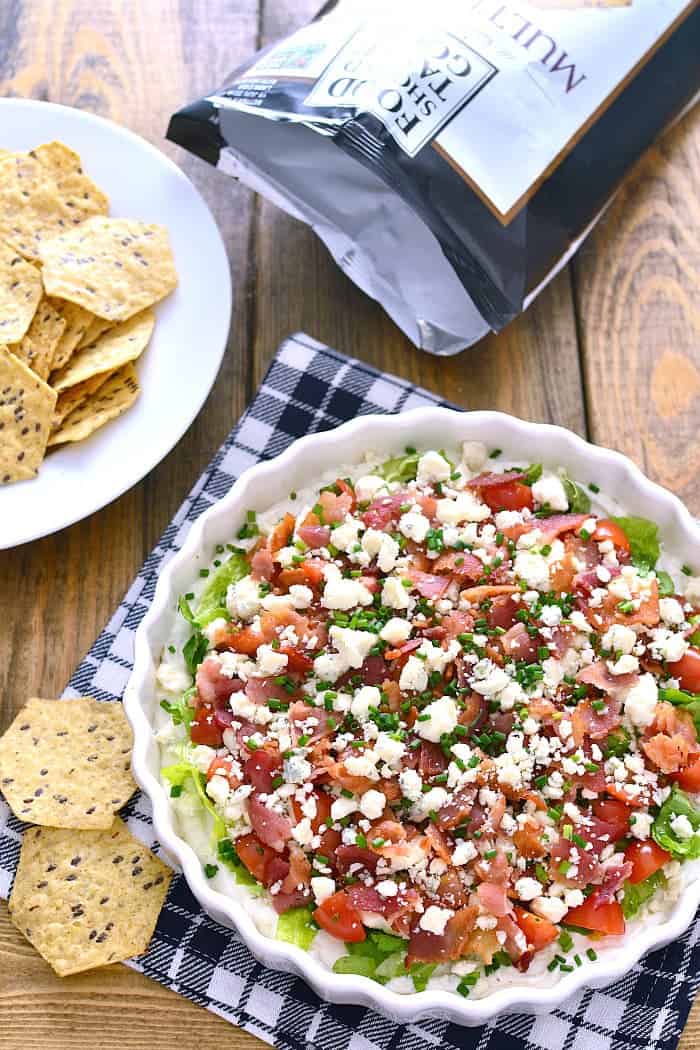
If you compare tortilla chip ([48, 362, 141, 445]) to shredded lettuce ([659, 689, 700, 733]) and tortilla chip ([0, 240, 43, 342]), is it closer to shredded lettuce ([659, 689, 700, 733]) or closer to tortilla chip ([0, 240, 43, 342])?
tortilla chip ([0, 240, 43, 342])

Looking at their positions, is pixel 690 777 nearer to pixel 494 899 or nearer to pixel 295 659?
pixel 494 899

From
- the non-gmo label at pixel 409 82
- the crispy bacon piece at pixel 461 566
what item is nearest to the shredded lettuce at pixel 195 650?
the crispy bacon piece at pixel 461 566

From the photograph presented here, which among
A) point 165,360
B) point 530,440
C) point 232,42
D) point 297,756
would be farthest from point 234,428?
point 232,42

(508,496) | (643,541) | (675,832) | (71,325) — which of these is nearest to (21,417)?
(71,325)

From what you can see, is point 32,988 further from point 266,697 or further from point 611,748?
point 611,748

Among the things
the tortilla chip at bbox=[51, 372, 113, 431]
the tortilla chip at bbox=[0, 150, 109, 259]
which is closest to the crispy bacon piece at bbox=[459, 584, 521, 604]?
the tortilla chip at bbox=[51, 372, 113, 431]

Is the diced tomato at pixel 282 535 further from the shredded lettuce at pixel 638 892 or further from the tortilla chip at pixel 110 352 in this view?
the shredded lettuce at pixel 638 892
